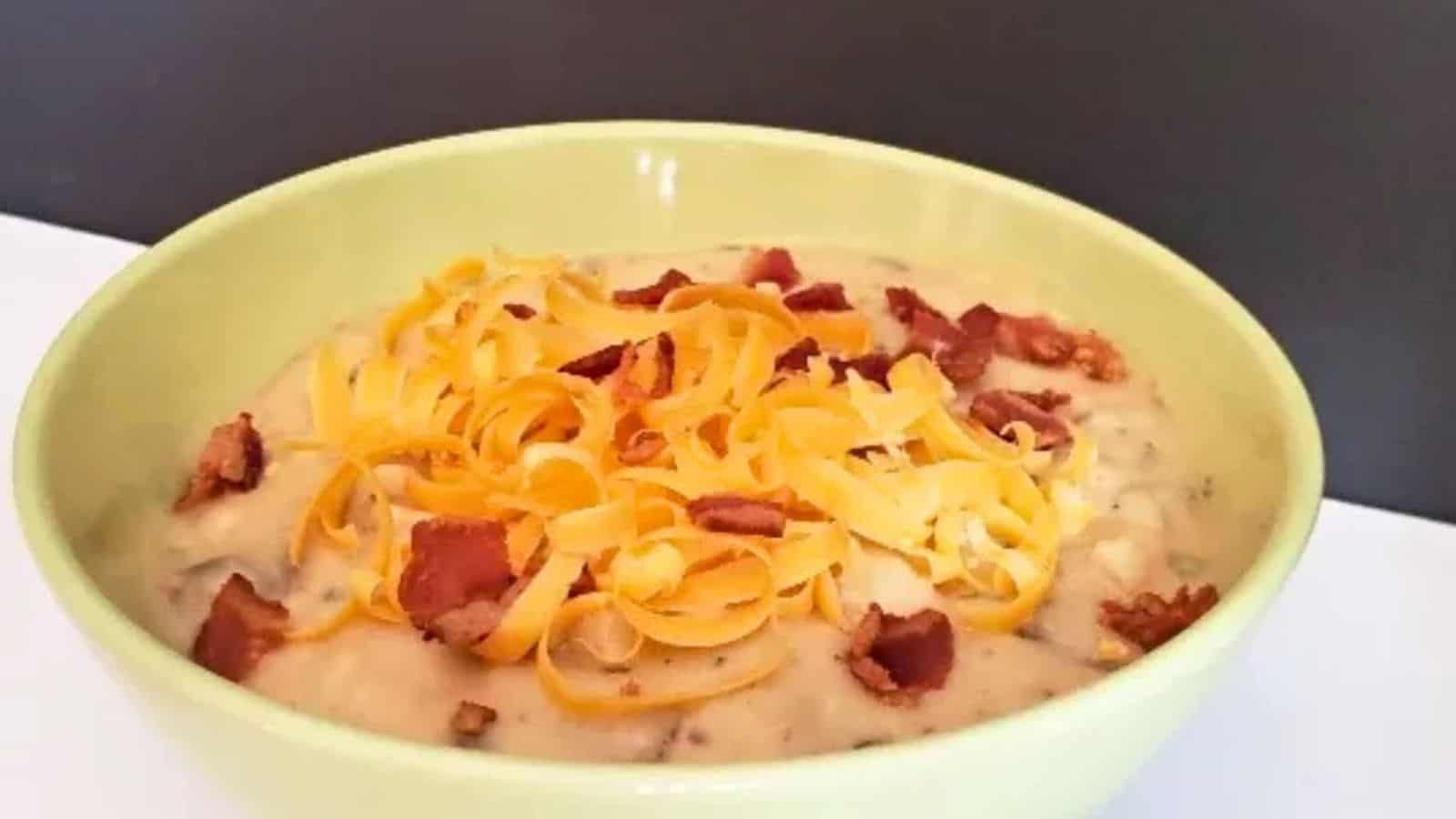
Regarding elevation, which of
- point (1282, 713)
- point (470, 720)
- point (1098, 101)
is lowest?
point (1282, 713)

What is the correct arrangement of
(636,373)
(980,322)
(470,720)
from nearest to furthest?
(470,720) < (636,373) < (980,322)

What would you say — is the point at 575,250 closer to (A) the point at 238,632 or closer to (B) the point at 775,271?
(B) the point at 775,271

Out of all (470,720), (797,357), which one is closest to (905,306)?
(797,357)

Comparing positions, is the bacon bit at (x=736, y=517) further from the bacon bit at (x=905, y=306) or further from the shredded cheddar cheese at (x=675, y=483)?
the bacon bit at (x=905, y=306)

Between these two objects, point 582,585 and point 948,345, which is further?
point 948,345

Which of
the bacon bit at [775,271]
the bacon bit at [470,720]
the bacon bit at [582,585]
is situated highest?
the bacon bit at [775,271]

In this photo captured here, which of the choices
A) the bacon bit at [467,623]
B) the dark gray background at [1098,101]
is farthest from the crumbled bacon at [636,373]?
the dark gray background at [1098,101]
